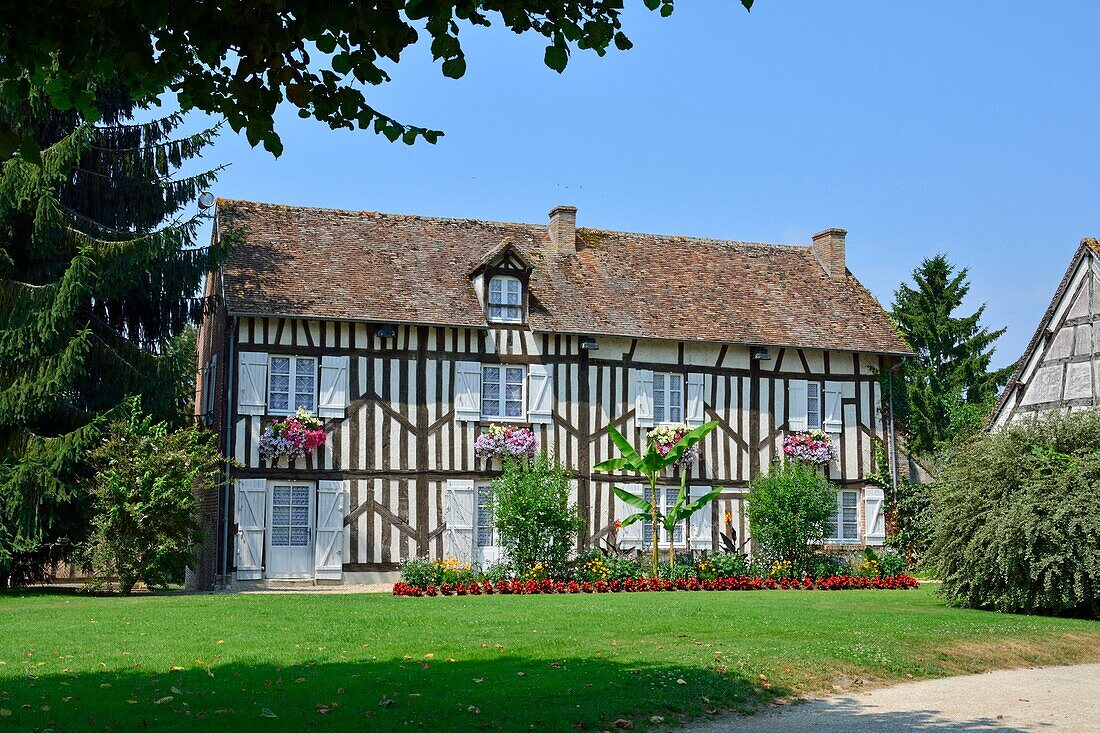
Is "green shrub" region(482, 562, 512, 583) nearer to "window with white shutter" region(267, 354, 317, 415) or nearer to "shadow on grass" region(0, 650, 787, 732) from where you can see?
A: "window with white shutter" region(267, 354, 317, 415)

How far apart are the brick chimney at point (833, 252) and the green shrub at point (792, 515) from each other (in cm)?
615

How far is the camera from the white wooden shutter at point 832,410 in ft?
83.5

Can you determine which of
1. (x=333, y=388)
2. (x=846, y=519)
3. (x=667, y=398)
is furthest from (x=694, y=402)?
(x=333, y=388)

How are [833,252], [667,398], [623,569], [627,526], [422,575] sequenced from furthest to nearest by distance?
1. [833,252]
2. [667,398]
3. [627,526]
4. [623,569]
5. [422,575]

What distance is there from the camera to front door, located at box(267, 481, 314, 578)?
71.6 feet

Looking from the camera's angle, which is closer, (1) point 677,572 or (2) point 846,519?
(1) point 677,572

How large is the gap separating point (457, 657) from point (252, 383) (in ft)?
41.3

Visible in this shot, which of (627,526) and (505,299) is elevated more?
(505,299)

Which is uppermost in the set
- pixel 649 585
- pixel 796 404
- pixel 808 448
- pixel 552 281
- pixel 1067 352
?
pixel 552 281

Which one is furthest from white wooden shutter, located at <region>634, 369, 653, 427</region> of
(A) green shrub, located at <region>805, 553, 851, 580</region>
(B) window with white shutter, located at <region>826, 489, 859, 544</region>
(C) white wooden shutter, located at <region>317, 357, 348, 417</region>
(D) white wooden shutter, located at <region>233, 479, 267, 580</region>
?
(D) white wooden shutter, located at <region>233, 479, 267, 580</region>

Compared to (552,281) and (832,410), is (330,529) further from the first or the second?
(832,410)

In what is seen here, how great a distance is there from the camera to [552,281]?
2461 cm

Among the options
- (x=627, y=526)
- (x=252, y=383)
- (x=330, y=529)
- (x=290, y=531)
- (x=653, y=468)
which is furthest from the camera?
(x=627, y=526)

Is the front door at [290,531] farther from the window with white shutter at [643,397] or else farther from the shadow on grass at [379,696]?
the shadow on grass at [379,696]
